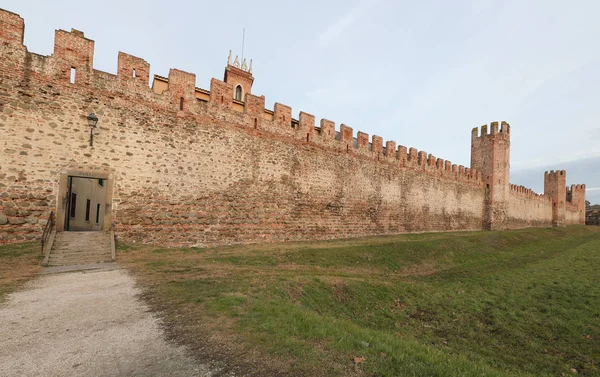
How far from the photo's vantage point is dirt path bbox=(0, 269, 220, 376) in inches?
118

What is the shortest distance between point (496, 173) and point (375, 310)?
3124 cm

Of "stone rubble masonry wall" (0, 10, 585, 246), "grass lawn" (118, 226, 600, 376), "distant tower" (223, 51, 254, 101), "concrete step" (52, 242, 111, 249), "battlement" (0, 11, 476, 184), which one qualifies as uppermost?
"distant tower" (223, 51, 254, 101)

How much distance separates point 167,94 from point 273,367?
42.0 ft

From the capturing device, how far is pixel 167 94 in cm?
1278

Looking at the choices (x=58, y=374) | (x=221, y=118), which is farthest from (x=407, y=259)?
(x=58, y=374)

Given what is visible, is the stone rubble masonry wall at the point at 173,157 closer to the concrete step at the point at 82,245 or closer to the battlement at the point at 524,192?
the concrete step at the point at 82,245

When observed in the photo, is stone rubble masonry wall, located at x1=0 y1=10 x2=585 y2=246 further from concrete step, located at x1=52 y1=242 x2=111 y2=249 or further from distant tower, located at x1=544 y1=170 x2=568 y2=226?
distant tower, located at x1=544 y1=170 x2=568 y2=226

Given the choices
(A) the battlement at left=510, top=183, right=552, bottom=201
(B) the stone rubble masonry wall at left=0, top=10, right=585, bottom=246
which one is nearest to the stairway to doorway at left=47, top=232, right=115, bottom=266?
(B) the stone rubble masonry wall at left=0, top=10, right=585, bottom=246

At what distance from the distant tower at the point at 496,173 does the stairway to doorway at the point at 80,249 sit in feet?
113

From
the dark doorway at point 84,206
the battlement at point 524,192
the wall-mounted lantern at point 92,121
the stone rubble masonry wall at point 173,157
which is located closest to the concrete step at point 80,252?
the stone rubble masonry wall at point 173,157

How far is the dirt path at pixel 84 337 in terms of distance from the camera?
3008 mm

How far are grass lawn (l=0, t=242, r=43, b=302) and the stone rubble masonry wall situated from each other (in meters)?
0.74

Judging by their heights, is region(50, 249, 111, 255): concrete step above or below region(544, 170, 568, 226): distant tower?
below

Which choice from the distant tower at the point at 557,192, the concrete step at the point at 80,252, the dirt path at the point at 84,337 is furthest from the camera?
the distant tower at the point at 557,192
